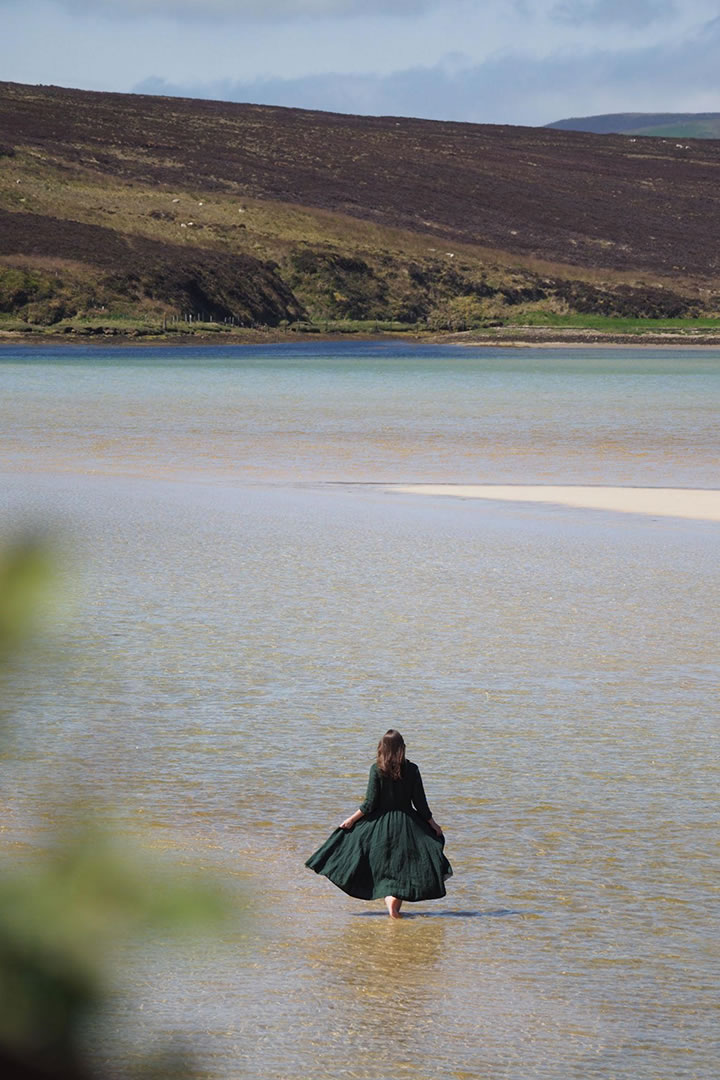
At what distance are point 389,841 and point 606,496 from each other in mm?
16480

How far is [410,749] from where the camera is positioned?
8305 millimetres

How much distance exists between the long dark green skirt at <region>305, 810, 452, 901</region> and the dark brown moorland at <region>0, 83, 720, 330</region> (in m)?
75.2

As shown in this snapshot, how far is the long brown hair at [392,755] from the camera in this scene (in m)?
5.97

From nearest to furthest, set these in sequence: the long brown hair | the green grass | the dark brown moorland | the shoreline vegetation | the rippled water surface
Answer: the rippled water surface, the long brown hair, the shoreline vegetation, the dark brown moorland, the green grass

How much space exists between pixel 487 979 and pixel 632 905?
846 mm

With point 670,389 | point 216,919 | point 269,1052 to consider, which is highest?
point 216,919

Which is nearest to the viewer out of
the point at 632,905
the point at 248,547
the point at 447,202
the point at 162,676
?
the point at 632,905

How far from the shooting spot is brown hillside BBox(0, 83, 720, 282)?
328 feet

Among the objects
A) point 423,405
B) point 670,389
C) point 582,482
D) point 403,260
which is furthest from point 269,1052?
point 403,260

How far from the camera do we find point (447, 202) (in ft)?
340

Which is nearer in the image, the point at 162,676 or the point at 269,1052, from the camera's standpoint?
the point at 269,1052

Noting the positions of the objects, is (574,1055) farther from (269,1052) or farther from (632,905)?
(632,905)

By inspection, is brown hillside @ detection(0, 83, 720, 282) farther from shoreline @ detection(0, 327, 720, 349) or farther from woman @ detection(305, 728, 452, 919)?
woman @ detection(305, 728, 452, 919)

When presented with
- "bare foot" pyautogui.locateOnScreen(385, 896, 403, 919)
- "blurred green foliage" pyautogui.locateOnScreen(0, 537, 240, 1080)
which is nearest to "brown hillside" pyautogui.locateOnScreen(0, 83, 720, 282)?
"bare foot" pyautogui.locateOnScreen(385, 896, 403, 919)
